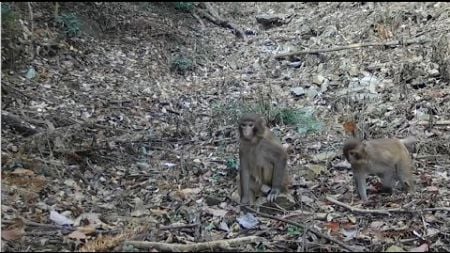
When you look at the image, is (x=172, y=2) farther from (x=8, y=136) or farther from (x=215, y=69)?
(x=8, y=136)

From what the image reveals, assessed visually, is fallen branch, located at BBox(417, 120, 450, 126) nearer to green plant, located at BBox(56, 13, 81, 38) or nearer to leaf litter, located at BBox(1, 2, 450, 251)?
leaf litter, located at BBox(1, 2, 450, 251)

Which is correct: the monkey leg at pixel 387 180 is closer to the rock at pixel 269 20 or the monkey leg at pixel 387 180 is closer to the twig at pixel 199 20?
the twig at pixel 199 20

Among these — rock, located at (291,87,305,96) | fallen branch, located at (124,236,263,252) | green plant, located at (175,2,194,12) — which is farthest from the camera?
green plant, located at (175,2,194,12)

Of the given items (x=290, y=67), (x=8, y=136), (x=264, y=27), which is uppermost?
(x=264, y=27)

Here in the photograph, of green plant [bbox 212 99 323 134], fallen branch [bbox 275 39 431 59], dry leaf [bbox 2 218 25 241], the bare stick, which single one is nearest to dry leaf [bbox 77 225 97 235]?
dry leaf [bbox 2 218 25 241]

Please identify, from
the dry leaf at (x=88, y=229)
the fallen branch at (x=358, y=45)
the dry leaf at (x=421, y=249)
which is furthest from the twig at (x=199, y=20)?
the dry leaf at (x=421, y=249)

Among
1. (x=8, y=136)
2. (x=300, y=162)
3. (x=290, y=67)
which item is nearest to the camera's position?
(x=8, y=136)

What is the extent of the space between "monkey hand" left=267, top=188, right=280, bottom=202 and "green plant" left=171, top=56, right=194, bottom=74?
5.72 m

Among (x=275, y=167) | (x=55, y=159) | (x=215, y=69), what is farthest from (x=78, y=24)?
(x=275, y=167)

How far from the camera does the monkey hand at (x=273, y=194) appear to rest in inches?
257

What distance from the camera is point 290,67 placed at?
12.5m

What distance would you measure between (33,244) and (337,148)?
4.33 metres

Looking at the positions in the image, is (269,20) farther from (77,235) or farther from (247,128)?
(77,235)

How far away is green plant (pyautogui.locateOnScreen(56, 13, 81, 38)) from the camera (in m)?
11.3
